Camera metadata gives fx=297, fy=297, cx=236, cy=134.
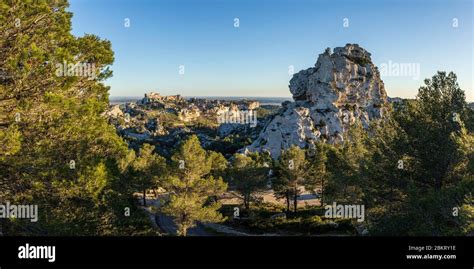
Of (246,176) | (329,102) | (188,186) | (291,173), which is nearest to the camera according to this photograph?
(188,186)

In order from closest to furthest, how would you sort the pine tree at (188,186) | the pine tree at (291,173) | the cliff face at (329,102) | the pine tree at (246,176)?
the pine tree at (188,186) < the pine tree at (291,173) < the pine tree at (246,176) < the cliff face at (329,102)

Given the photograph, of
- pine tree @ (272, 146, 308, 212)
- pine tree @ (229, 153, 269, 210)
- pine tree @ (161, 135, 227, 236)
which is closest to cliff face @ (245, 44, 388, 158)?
pine tree @ (229, 153, 269, 210)

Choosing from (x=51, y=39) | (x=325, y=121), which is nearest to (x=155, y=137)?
(x=325, y=121)

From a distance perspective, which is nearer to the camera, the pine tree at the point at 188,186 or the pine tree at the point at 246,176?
the pine tree at the point at 188,186

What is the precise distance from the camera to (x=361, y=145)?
30.0 m

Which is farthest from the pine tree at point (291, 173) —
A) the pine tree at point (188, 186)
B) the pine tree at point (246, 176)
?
the pine tree at point (188, 186)

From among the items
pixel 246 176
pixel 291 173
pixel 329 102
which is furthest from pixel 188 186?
pixel 329 102

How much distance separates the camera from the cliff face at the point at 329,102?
7762 cm

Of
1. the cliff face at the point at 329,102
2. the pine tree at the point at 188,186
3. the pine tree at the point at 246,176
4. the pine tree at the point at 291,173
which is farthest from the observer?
the cliff face at the point at 329,102

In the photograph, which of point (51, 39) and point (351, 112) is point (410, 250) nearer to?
point (51, 39)

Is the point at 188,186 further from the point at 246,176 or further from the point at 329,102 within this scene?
Result: the point at 329,102

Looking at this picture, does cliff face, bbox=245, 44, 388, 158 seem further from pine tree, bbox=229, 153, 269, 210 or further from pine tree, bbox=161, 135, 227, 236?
pine tree, bbox=161, 135, 227, 236

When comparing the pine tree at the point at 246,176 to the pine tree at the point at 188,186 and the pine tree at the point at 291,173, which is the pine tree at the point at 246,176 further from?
the pine tree at the point at 188,186

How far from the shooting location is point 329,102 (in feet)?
273
